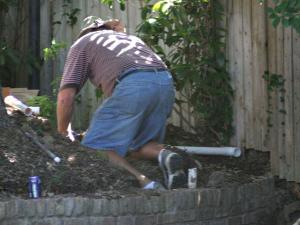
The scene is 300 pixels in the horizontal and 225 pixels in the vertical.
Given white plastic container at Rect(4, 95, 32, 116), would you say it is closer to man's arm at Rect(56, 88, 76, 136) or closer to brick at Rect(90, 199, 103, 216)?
man's arm at Rect(56, 88, 76, 136)

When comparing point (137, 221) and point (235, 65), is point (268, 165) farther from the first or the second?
point (137, 221)

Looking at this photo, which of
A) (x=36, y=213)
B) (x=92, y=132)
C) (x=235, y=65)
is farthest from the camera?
(x=235, y=65)

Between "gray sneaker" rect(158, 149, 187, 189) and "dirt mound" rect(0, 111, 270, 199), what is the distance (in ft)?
0.70

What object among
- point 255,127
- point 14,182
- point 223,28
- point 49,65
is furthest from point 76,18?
point 14,182

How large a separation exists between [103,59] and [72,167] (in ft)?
2.73

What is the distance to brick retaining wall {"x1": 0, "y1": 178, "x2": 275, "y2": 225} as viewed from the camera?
4774 mm

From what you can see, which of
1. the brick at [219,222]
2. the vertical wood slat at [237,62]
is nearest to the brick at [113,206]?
the brick at [219,222]

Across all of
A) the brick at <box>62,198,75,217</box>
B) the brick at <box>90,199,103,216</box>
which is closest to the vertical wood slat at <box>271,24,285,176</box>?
the brick at <box>90,199,103,216</box>

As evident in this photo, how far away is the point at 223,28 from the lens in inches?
271

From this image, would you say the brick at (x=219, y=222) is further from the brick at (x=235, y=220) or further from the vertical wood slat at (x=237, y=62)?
the vertical wood slat at (x=237, y=62)

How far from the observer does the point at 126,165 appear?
553 cm

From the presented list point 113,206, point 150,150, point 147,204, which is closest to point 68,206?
point 113,206

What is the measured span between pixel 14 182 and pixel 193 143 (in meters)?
2.29

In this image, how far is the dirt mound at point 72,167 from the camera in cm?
517
